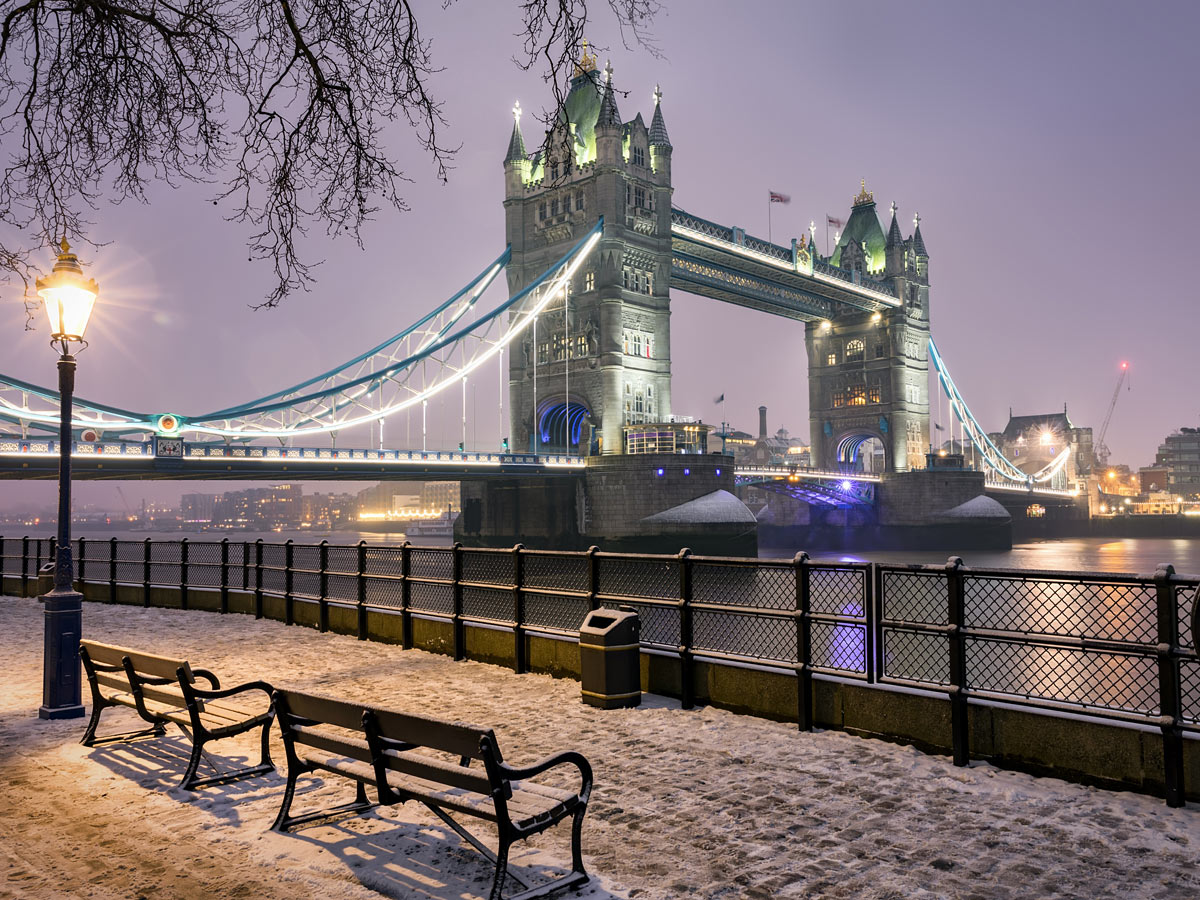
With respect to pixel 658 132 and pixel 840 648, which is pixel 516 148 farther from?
pixel 840 648

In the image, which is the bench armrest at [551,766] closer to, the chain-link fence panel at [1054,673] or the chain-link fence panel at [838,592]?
the chain-link fence panel at [838,592]

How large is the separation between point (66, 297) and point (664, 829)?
6.73 m

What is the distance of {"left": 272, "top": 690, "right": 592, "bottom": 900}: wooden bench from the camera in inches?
157

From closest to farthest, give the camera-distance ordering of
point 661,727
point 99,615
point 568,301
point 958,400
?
point 661,727 → point 99,615 → point 568,301 → point 958,400

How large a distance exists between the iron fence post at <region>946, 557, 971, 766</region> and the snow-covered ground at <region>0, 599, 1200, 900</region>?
0.65 feet

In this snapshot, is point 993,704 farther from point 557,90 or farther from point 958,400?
point 958,400

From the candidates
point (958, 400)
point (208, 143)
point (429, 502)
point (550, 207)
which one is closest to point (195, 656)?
point (208, 143)

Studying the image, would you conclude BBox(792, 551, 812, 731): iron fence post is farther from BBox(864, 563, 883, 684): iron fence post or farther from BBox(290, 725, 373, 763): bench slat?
BBox(290, 725, 373, 763): bench slat

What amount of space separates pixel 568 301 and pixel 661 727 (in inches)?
2138

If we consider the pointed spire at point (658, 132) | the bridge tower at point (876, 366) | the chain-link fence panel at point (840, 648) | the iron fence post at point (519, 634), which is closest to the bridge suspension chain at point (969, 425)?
the bridge tower at point (876, 366)

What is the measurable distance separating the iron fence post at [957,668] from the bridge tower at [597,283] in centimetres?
4931

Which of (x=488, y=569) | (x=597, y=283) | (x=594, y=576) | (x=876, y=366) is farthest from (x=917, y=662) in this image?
(x=876, y=366)

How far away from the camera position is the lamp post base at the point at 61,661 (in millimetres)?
7797

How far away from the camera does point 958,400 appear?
326 feet
